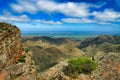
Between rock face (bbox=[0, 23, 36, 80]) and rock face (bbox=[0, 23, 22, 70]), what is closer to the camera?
rock face (bbox=[0, 23, 36, 80])

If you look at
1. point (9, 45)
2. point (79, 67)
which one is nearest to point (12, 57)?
point (9, 45)

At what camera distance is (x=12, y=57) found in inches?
1736

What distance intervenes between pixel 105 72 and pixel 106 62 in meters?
4.78

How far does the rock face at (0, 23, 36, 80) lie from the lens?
127 feet

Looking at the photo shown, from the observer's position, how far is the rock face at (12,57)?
127ft

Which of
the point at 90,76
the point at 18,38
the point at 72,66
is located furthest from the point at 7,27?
the point at 90,76

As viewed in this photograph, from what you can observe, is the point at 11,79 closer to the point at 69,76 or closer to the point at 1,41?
the point at 1,41

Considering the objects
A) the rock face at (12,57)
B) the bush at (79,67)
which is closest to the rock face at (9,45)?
the rock face at (12,57)

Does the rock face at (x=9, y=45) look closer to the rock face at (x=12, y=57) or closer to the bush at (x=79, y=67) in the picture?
the rock face at (x=12, y=57)

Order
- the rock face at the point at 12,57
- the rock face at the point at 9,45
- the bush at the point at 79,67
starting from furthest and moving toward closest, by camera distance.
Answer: the bush at the point at 79,67
the rock face at the point at 9,45
the rock face at the point at 12,57

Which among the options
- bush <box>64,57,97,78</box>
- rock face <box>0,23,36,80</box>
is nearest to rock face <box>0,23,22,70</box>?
rock face <box>0,23,36,80</box>

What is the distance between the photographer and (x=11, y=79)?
3747 centimetres

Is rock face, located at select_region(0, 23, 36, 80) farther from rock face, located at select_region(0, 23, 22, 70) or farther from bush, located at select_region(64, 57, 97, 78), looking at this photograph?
bush, located at select_region(64, 57, 97, 78)

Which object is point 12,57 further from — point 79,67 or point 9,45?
point 79,67
